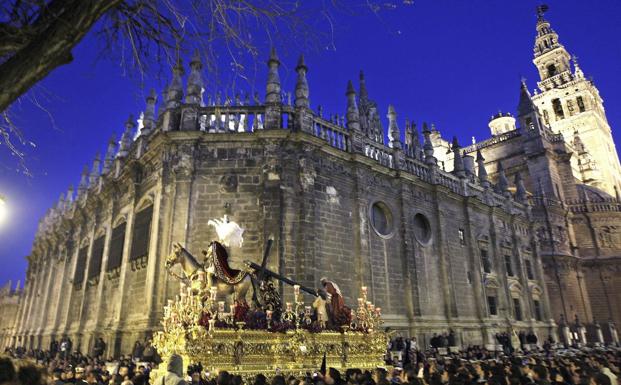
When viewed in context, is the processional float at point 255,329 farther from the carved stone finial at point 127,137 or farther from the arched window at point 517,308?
the arched window at point 517,308

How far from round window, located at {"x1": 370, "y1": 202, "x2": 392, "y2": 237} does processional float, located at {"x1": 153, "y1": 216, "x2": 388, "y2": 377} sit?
21.3 ft

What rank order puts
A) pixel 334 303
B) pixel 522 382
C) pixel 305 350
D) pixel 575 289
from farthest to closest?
pixel 575 289, pixel 334 303, pixel 305 350, pixel 522 382

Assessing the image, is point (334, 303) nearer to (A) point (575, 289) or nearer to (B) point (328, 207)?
(B) point (328, 207)

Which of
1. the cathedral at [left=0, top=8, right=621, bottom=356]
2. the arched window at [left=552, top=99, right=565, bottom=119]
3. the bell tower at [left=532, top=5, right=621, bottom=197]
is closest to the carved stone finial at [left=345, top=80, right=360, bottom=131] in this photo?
the cathedral at [left=0, top=8, right=621, bottom=356]

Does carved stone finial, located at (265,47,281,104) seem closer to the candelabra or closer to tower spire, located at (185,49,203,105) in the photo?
tower spire, located at (185,49,203,105)

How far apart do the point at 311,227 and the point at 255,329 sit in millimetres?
5737

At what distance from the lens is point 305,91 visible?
17844 millimetres

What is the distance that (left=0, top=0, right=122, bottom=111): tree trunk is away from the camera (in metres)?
3.12

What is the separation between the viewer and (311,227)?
15.8m

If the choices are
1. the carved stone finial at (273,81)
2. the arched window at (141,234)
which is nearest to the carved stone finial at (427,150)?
the carved stone finial at (273,81)

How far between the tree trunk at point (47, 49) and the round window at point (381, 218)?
16.8 meters

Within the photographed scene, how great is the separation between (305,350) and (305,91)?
1098 cm

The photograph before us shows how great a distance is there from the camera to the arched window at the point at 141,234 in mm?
16344

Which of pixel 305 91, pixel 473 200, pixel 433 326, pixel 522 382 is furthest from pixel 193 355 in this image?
pixel 473 200
